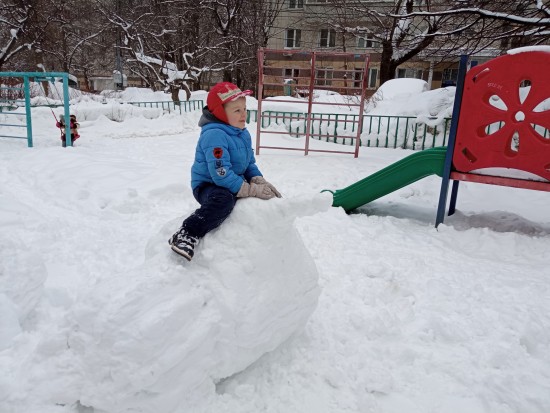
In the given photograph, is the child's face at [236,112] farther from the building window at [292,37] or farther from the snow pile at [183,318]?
the building window at [292,37]

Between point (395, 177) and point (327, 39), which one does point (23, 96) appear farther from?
point (327, 39)

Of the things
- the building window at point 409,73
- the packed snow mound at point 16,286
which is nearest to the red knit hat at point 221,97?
the packed snow mound at point 16,286

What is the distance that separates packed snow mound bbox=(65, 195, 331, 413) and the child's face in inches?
A: 19.9

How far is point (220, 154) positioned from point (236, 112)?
299 mm

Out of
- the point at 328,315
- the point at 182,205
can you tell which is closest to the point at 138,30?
the point at 182,205

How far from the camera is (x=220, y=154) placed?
7.96ft

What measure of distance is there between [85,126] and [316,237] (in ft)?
39.2

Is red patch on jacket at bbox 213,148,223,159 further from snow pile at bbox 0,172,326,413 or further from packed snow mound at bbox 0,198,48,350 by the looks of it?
packed snow mound at bbox 0,198,48,350

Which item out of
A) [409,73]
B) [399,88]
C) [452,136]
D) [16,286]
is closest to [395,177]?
[452,136]

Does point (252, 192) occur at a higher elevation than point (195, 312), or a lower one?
higher

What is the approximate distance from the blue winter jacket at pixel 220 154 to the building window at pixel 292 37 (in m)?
29.0

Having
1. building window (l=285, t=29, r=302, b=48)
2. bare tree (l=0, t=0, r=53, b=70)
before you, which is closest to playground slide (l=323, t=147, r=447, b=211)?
bare tree (l=0, t=0, r=53, b=70)

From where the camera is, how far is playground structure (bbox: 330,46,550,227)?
4.61m

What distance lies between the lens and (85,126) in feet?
45.9
